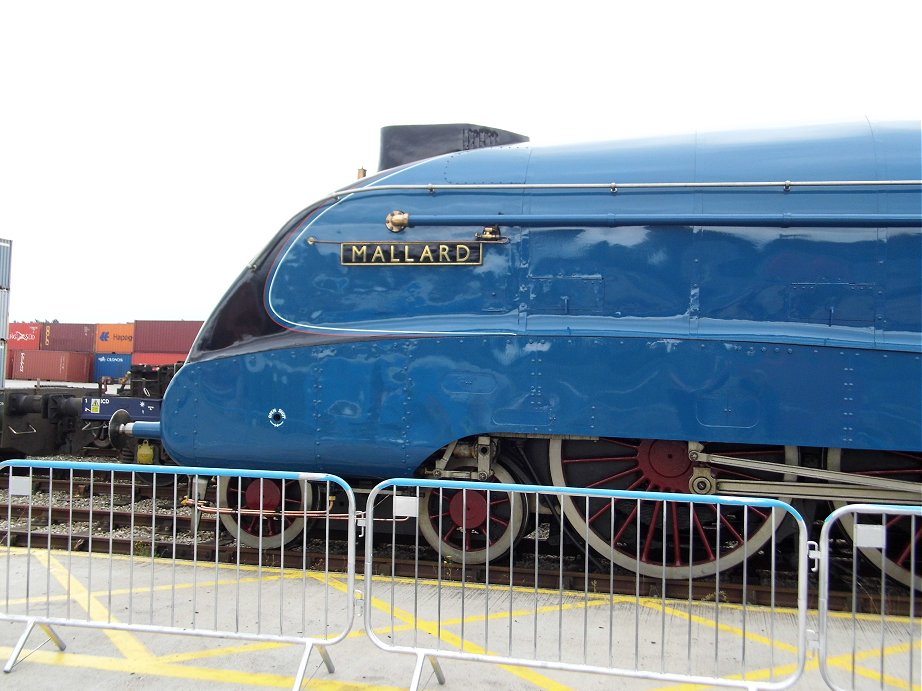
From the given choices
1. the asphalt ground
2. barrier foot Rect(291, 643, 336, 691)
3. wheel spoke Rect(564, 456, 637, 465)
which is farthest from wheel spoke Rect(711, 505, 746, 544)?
barrier foot Rect(291, 643, 336, 691)

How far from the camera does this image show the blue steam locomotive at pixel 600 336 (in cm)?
476

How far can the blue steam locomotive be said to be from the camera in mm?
4762

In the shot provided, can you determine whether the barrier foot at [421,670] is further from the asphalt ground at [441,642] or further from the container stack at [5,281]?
the container stack at [5,281]

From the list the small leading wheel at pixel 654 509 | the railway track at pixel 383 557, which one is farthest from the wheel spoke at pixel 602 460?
the railway track at pixel 383 557

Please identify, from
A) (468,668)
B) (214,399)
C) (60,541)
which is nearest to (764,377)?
(468,668)

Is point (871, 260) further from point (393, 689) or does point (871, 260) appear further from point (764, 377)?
point (393, 689)

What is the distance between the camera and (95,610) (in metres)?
4.87

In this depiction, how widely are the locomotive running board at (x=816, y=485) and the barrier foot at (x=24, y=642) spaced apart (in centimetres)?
430

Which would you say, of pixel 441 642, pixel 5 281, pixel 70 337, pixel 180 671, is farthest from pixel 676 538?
pixel 70 337

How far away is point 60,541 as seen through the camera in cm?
669

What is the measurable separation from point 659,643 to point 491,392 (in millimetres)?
1975

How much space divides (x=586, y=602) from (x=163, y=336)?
1394 inches

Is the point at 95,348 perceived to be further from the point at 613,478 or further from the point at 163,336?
the point at 613,478

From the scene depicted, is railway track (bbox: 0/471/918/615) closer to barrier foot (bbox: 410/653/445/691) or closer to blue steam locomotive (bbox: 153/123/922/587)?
blue steam locomotive (bbox: 153/123/922/587)
